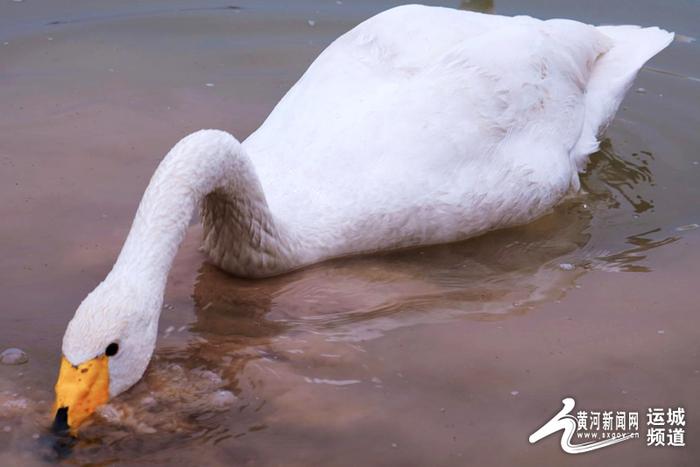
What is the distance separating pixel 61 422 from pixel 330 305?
1.73 meters

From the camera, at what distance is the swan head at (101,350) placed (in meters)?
5.01

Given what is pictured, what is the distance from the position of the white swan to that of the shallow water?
0.71ft

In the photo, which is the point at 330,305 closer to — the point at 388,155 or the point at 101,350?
the point at 388,155

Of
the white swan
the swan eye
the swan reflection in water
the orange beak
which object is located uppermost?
the white swan

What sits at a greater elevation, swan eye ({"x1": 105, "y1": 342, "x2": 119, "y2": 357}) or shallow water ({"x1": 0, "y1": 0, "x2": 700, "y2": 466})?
swan eye ({"x1": 105, "y1": 342, "x2": 119, "y2": 357})

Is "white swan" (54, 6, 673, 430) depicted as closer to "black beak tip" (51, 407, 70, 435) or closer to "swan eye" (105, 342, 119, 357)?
"swan eye" (105, 342, 119, 357)

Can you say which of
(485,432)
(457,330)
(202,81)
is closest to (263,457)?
(485,432)

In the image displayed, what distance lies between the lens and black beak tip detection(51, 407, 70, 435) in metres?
5.02

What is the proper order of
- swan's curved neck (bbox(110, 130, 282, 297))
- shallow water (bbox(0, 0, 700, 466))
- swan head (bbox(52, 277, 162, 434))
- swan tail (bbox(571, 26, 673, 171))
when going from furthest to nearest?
swan tail (bbox(571, 26, 673, 171)) < swan's curved neck (bbox(110, 130, 282, 297)) < shallow water (bbox(0, 0, 700, 466)) < swan head (bbox(52, 277, 162, 434))

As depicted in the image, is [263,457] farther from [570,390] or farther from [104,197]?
[104,197]

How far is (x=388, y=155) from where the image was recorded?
665 centimetres

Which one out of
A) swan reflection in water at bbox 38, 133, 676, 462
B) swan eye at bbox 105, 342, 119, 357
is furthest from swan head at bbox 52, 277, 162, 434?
swan reflection in water at bbox 38, 133, 676, 462

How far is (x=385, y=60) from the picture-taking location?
287 inches

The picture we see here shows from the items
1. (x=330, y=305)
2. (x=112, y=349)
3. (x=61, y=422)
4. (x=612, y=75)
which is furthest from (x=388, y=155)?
(x=61, y=422)
